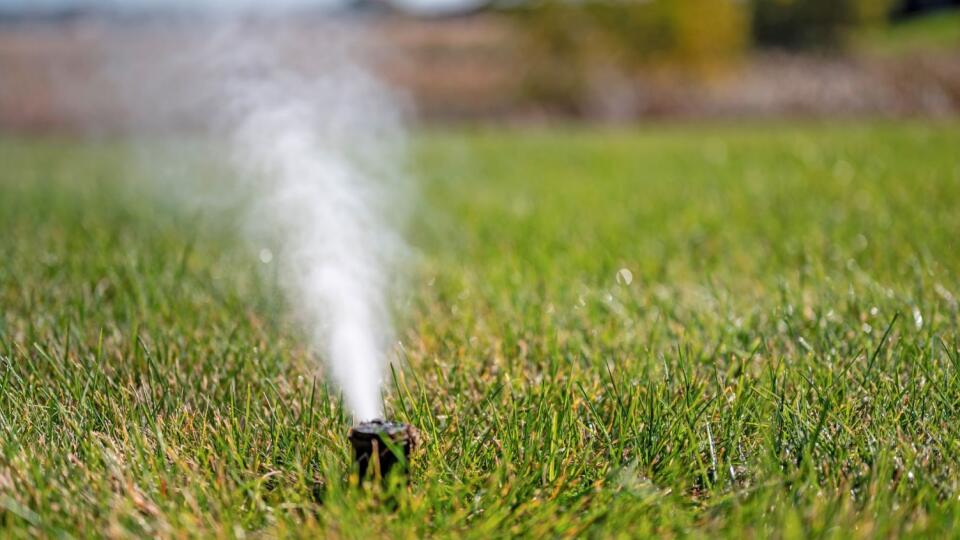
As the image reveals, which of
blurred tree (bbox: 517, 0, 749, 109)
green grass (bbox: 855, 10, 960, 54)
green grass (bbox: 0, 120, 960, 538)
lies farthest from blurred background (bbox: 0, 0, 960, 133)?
green grass (bbox: 855, 10, 960, 54)

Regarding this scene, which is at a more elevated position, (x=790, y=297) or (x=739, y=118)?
(x=790, y=297)

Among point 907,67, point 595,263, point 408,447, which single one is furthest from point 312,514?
point 907,67

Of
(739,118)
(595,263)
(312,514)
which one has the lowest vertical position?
(739,118)

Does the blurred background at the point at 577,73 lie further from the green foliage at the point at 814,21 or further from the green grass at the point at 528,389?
the green foliage at the point at 814,21

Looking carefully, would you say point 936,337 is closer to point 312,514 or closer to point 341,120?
point 312,514

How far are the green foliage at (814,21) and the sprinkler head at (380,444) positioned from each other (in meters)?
35.1

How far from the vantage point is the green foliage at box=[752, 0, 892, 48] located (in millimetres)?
34031

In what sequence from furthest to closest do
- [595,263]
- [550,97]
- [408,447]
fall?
1. [550,97]
2. [595,263]
3. [408,447]

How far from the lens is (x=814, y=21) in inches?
1372

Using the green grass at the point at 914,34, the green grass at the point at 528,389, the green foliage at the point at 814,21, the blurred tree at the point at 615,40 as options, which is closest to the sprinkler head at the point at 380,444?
the green grass at the point at 528,389

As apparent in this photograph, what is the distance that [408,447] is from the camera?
1201mm

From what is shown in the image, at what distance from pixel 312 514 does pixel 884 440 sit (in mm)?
863

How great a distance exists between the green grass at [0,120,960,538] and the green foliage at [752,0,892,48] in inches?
1319

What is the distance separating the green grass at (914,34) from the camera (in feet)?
112
